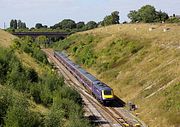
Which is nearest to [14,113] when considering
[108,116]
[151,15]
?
[108,116]

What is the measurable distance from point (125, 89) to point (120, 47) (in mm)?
25861

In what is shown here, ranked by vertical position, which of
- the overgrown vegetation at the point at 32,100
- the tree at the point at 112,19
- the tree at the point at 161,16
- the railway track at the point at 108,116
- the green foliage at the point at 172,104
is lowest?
the railway track at the point at 108,116

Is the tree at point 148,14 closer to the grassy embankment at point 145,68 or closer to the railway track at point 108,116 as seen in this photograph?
the grassy embankment at point 145,68

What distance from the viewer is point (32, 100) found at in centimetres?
3728

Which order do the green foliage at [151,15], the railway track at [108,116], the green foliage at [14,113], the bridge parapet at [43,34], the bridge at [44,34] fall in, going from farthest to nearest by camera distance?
the bridge parapet at [43,34], the bridge at [44,34], the green foliage at [151,15], the railway track at [108,116], the green foliage at [14,113]

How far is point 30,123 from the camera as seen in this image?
2595 centimetres

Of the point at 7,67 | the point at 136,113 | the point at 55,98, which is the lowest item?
the point at 136,113

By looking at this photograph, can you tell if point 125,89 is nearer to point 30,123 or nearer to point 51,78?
point 51,78

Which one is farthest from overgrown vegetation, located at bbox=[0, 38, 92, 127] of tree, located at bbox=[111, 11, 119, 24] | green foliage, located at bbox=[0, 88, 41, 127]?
tree, located at bbox=[111, 11, 119, 24]

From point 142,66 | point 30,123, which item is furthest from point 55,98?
point 142,66

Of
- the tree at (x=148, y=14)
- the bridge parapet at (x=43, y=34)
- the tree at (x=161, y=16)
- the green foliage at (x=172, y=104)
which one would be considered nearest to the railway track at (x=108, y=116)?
the green foliage at (x=172, y=104)

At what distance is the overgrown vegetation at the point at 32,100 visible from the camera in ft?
85.5

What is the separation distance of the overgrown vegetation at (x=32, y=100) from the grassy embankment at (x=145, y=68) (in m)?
9.27

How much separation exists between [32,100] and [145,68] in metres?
27.4
